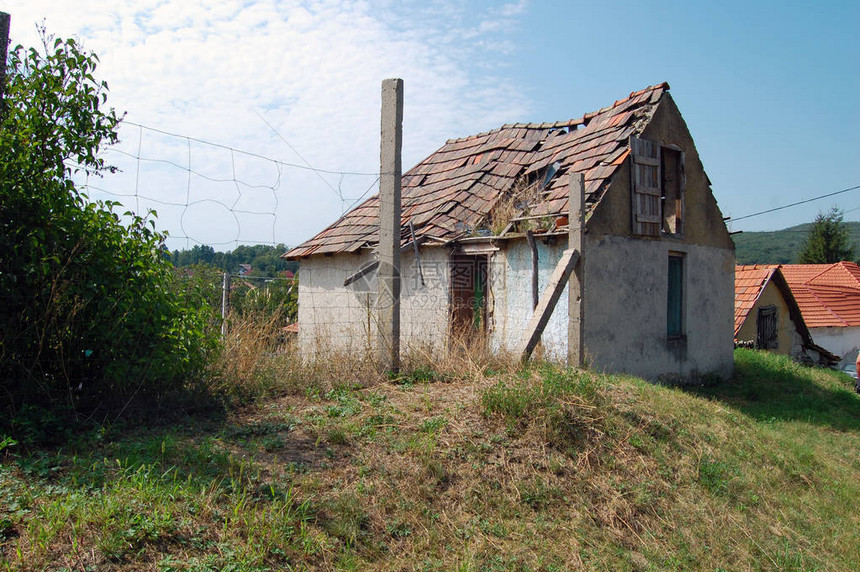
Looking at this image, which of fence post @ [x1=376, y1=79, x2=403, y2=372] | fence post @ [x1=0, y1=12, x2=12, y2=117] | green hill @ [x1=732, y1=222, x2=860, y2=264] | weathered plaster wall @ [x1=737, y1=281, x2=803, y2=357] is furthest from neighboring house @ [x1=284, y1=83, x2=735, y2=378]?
A: green hill @ [x1=732, y1=222, x2=860, y2=264]

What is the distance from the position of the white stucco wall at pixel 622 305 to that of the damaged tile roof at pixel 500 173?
91 cm

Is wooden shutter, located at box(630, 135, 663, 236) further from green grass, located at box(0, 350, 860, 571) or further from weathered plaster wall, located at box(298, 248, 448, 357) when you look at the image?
green grass, located at box(0, 350, 860, 571)

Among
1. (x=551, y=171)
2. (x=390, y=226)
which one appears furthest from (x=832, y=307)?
(x=390, y=226)

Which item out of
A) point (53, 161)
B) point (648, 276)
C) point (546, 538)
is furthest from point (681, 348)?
point (53, 161)

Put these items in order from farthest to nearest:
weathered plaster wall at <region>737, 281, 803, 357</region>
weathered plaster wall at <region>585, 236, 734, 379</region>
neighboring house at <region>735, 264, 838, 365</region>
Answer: weathered plaster wall at <region>737, 281, 803, 357</region> → neighboring house at <region>735, 264, 838, 365</region> → weathered plaster wall at <region>585, 236, 734, 379</region>

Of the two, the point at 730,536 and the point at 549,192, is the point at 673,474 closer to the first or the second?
the point at 730,536

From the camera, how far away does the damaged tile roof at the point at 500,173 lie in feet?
33.9

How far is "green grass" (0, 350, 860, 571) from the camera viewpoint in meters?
3.30

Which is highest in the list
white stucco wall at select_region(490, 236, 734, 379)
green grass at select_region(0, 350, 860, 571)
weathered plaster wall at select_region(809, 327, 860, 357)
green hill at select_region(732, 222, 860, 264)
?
green hill at select_region(732, 222, 860, 264)

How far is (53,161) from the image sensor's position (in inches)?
181

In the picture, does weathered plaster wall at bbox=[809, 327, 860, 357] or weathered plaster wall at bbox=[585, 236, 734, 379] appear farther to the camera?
weathered plaster wall at bbox=[809, 327, 860, 357]

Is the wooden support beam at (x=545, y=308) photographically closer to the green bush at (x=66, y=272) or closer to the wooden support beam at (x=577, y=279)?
the wooden support beam at (x=577, y=279)

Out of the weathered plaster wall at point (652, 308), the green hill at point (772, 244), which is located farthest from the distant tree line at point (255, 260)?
the green hill at point (772, 244)

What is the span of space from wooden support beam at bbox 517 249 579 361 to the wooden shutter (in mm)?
3080
